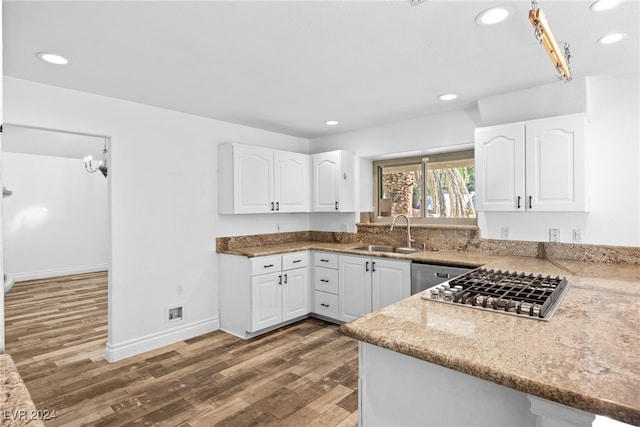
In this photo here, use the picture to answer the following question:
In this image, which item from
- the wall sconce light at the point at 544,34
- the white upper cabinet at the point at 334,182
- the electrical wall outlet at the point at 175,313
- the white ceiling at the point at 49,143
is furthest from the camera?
the white ceiling at the point at 49,143

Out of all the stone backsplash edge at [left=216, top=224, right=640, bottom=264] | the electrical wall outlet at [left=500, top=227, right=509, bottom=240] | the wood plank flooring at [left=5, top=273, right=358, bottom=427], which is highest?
the electrical wall outlet at [left=500, top=227, right=509, bottom=240]

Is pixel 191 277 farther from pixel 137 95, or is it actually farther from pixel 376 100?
pixel 376 100

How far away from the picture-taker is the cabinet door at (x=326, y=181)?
14.5 feet

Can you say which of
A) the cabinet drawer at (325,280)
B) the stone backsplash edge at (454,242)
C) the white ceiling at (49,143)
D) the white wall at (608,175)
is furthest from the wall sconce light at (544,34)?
the white ceiling at (49,143)

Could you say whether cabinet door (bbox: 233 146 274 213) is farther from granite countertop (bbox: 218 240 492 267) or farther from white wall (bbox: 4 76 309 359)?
granite countertop (bbox: 218 240 492 267)

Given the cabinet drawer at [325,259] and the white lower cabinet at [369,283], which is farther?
the cabinet drawer at [325,259]

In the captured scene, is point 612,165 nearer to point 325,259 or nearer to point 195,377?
point 325,259

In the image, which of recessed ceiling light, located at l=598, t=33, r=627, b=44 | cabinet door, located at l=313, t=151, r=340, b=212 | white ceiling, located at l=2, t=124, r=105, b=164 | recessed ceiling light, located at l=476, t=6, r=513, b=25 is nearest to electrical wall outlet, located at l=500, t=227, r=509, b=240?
recessed ceiling light, located at l=598, t=33, r=627, b=44

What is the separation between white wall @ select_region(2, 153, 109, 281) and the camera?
6.41m

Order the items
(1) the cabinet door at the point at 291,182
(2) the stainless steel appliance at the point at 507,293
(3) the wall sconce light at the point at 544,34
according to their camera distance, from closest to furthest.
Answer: (3) the wall sconce light at the point at 544,34
(2) the stainless steel appliance at the point at 507,293
(1) the cabinet door at the point at 291,182

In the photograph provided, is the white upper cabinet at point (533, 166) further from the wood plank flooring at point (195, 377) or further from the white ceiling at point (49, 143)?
the white ceiling at point (49, 143)

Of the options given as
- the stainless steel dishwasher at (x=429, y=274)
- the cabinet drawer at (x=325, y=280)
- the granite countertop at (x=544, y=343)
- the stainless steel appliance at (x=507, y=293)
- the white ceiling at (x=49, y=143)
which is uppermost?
the white ceiling at (x=49, y=143)

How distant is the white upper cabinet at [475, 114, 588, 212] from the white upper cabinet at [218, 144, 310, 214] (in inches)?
86.0

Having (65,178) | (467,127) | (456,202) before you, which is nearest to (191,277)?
(456,202)
